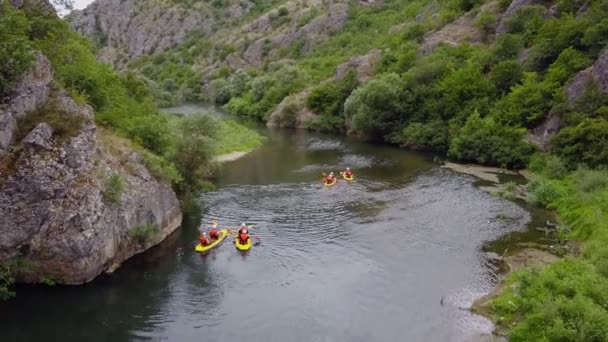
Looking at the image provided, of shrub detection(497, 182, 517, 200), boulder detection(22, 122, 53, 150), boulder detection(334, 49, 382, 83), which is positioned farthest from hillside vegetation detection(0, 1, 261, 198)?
boulder detection(334, 49, 382, 83)

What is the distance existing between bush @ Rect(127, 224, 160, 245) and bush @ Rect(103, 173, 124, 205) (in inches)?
93.5

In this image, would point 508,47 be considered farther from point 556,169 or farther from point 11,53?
point 11,53

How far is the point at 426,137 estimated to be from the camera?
69.4 meters

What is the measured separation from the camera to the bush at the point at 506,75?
218 feet

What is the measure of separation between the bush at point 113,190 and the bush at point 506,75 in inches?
1982

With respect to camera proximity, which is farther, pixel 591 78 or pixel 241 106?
pixel 241 106

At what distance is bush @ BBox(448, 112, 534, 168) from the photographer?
57.2 m

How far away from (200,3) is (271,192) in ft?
517

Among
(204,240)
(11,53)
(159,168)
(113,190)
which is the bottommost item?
(204,240)

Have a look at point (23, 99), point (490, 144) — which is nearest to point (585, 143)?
point (490, 144)

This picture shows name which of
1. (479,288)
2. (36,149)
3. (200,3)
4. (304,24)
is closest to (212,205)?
(36,149)

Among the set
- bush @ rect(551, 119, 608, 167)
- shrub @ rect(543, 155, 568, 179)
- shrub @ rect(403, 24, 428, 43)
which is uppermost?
shrub @ rect(403, 24, 428, 43)

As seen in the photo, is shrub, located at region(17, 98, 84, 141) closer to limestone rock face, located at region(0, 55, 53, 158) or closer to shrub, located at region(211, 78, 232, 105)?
limestone rock face, located at region(0, 55, 53, 158)

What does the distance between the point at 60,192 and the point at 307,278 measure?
43.6ft
